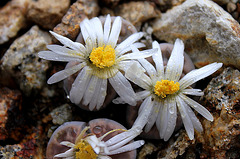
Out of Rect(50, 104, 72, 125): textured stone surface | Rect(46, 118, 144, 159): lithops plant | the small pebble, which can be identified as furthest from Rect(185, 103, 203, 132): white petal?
the small pebble

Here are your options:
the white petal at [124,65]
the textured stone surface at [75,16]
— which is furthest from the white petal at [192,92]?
the textured stone surface at [75,16]

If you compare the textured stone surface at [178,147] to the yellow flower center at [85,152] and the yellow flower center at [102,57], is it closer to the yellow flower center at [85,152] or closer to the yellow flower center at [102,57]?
the yellow flower center at [85,152]

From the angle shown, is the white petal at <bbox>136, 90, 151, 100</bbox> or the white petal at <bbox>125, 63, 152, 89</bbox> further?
the white petal at <bbox>136, 90, 151, 100</bbox>

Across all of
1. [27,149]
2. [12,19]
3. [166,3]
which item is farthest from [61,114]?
[166,3]

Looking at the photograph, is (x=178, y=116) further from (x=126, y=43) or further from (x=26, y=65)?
(x=26, y=65)

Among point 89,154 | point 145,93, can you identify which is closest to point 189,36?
point 145,93

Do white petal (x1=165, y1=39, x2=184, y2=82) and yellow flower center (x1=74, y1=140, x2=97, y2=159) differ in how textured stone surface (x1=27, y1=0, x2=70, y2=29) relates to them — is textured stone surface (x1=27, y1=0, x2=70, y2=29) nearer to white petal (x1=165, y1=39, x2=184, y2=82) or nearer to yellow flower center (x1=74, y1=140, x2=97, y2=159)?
white petal (x1=165, y1=39, x2=184, y2=82)

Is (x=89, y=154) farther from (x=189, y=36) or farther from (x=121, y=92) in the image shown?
(x=189, y=36)
